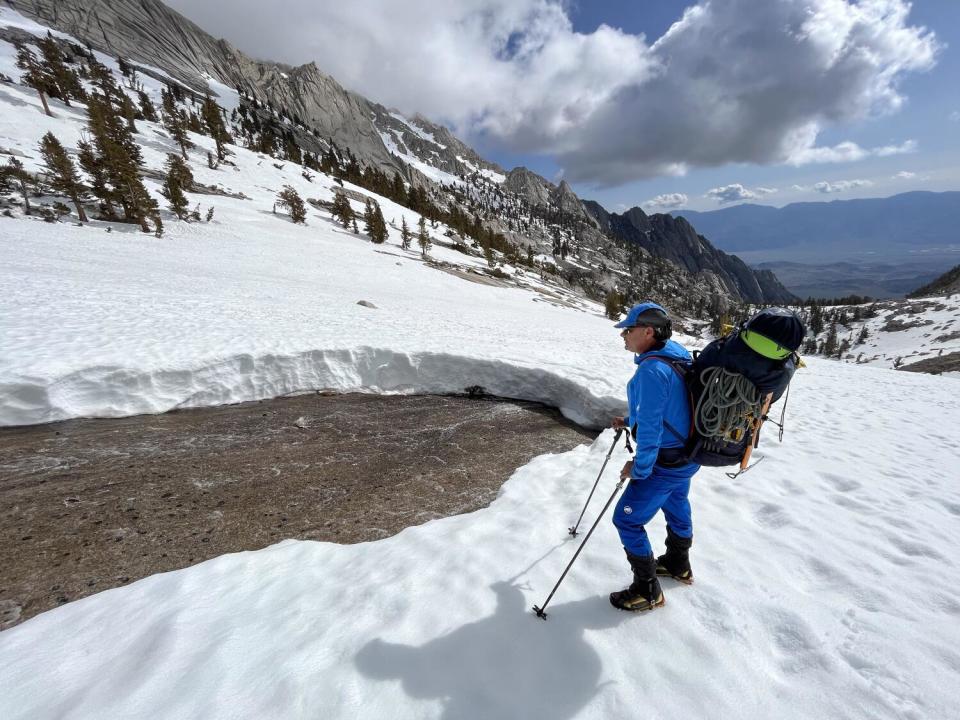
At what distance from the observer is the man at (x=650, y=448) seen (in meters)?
3.28

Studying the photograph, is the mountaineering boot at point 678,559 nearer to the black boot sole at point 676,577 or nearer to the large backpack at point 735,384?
the black boot sole at point 676,577

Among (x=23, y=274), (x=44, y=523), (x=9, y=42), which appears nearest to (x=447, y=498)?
(x=44, y=523)

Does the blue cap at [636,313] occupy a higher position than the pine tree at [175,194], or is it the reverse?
the pine tree at [175,194]

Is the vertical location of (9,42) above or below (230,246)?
above

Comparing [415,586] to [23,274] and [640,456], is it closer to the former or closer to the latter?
[640,456]

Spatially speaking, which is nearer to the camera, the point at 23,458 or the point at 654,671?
the point at 654,671

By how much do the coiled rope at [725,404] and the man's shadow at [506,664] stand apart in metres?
2.06

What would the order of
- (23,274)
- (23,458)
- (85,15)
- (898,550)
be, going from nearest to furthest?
(898,550) → (23,458) → (23,274) → (85,15)

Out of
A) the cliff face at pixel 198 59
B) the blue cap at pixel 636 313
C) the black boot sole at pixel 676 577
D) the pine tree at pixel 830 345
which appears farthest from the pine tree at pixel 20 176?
the pine tree at pixel 830 345

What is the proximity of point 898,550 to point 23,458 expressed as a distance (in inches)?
503

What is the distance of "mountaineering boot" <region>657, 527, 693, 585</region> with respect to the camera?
13.1 ft

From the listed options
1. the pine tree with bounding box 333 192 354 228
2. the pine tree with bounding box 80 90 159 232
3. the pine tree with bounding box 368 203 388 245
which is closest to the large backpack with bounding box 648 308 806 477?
the pine tree with bounding box 80 90 159 232

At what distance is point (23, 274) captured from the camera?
545 inches

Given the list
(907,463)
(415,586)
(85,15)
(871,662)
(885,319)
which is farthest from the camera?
(85,15)
